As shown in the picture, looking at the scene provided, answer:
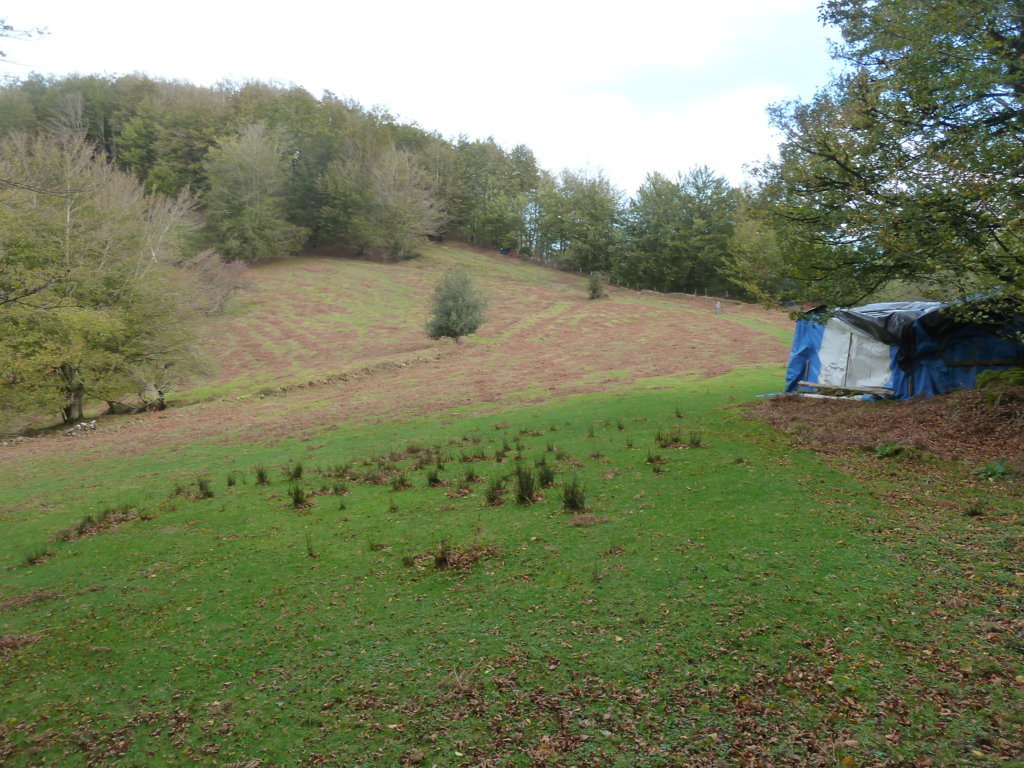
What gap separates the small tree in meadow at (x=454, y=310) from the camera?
136 ft

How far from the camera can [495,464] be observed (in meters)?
12.0

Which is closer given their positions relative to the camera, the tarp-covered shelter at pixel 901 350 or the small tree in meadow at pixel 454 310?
the tarp-covered shelter at pixel 901 350

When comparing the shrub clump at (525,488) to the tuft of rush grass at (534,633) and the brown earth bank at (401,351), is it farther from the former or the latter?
the brown earth bank at (401,351)

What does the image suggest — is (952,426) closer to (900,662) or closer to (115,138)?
(900,662)

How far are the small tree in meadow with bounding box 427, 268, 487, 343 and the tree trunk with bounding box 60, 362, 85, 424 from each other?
68.4 ft

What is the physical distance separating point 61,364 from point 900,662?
32014 millimetres

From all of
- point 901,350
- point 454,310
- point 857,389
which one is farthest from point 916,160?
point 454,310

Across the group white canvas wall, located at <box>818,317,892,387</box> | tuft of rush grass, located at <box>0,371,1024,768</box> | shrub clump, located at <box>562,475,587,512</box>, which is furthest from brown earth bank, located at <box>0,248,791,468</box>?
shrub clump, located at <box>562,475,587,512</box>

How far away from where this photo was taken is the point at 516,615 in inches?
222

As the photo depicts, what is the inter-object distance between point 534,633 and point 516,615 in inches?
15.0

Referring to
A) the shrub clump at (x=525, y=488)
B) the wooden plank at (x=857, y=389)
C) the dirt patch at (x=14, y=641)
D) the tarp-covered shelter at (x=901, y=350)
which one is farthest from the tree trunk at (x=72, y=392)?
the wooden plank at (x=857, y=389)

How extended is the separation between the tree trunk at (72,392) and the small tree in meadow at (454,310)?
20.8 m

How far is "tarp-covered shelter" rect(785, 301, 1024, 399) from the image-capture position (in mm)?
→ 14258

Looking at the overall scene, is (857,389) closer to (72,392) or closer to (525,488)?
(525,488)
